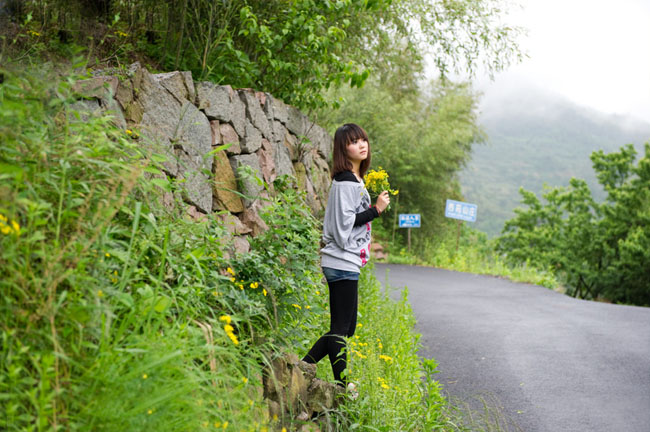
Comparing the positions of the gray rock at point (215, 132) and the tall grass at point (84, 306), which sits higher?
the gray rock at point (215, 132)

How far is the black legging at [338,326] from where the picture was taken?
3.38 metres

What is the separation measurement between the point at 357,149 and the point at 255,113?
7.26 ft

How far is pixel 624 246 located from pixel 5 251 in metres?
23.1

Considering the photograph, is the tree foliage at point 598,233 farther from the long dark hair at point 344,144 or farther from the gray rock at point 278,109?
the long dark hair at point 344,144

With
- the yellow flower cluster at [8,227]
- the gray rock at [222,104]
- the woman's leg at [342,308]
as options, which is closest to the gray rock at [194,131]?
the gray rock at [222,104]

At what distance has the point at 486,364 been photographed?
5770mm

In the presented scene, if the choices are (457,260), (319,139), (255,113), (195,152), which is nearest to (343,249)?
(195,152)

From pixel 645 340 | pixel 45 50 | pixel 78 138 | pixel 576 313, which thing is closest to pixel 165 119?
pixel 45 50

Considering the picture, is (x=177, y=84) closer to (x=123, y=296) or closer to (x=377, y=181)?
(x=377, y=181)

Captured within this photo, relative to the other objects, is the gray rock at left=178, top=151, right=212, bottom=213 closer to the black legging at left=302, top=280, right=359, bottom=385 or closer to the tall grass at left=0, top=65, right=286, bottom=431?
the black legging at left=302, top=280, right=359, bottom=385

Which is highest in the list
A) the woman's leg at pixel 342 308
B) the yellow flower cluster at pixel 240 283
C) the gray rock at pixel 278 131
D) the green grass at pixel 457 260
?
the gray rock at pixel 278 131

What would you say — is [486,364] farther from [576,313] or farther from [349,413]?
[576,313]

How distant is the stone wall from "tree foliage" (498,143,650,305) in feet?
61.1

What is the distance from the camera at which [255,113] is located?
5.70 m
